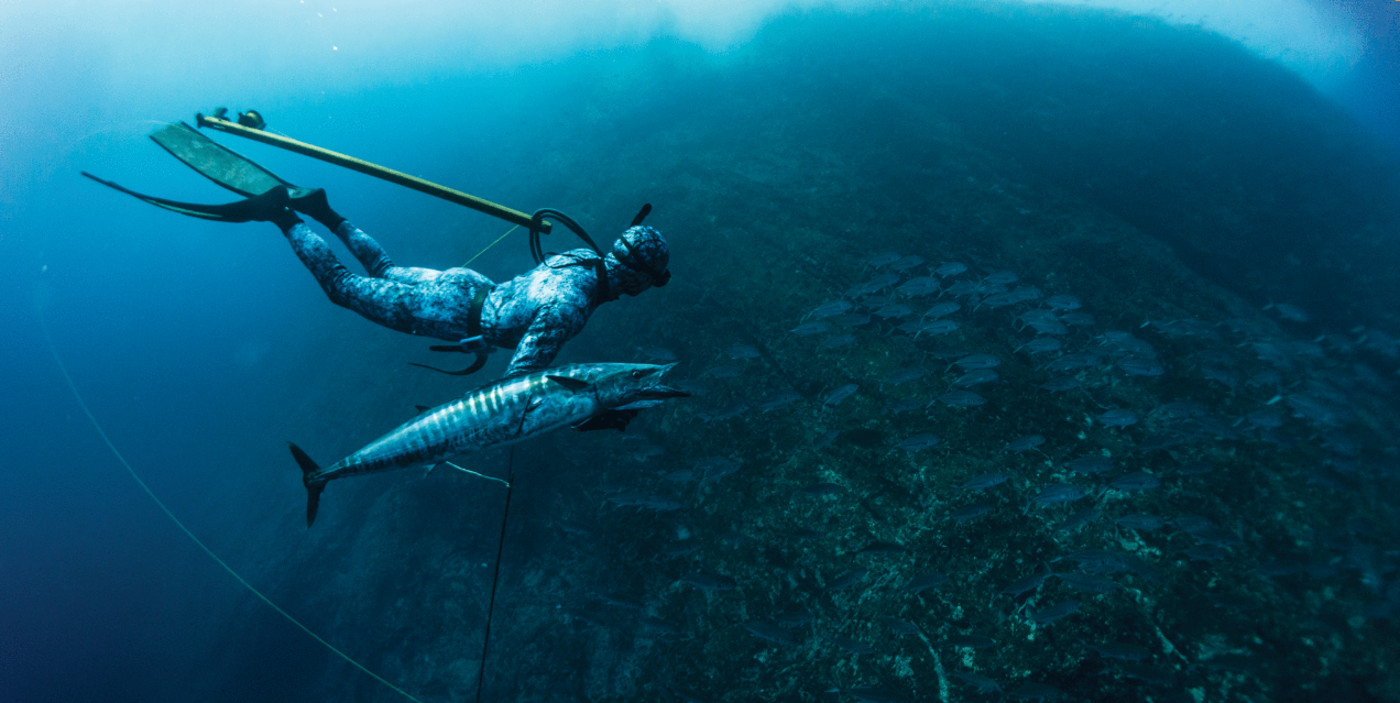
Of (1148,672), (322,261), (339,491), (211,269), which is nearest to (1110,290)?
(1148,672)

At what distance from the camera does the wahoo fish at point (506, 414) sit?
258 cm

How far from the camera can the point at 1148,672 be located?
3064 millimetres

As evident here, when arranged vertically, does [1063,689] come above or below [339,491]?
above

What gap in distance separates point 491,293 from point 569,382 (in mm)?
1640

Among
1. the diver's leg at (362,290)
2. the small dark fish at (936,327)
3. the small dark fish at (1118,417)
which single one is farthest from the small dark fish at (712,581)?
the small dark fish at (1118,417)

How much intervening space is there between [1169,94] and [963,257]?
10.8 meters

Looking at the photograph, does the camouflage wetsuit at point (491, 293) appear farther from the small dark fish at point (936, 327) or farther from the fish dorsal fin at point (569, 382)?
the small dark fish at point (936, 327)

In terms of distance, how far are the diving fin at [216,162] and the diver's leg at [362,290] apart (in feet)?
1.83

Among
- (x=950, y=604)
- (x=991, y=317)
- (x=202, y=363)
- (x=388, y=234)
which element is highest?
(x=991, y=317)

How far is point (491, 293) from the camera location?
365cm

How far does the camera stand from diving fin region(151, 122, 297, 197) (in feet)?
13.4

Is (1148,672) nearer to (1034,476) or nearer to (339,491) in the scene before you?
(1034,476)

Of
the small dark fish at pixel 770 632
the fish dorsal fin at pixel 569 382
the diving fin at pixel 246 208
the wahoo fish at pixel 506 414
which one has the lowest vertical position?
the small dark fish at pixel 770 632

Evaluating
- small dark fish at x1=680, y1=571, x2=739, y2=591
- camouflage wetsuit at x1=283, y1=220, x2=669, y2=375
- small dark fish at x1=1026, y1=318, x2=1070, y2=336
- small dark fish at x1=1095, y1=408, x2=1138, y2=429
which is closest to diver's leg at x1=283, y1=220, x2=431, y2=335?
camouflage wetsuit at x1=283, y1=220, x2=669, y2=375
